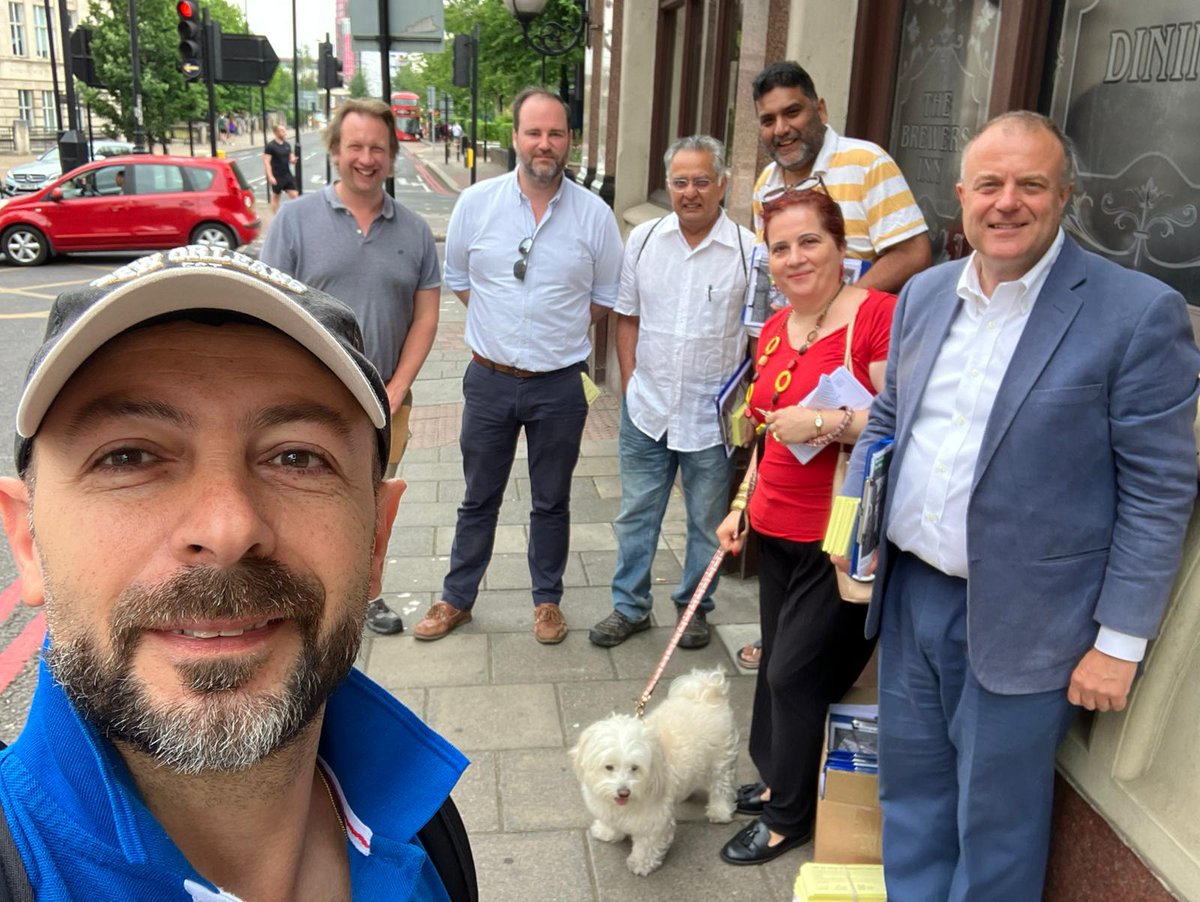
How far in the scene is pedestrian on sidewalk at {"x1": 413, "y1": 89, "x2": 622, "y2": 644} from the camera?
4359 mm

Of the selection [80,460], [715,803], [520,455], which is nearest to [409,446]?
[520,455]

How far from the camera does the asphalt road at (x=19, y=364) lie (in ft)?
13.9

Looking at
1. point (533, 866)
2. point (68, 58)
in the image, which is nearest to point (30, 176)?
point (68, 58)

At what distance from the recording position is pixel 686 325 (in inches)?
167

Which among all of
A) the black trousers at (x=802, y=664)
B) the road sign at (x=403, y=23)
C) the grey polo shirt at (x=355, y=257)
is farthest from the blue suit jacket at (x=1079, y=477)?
the road sign at (x=403, y=23)

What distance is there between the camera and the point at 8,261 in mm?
16172

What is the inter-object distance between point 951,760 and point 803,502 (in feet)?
2.99

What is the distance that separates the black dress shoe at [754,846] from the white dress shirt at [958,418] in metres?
1.25

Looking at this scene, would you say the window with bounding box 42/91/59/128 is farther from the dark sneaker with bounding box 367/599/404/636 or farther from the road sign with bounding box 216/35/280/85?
the dark sneaker with bounding box 367/599/404/636

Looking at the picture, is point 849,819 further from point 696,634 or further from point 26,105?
point 26,105

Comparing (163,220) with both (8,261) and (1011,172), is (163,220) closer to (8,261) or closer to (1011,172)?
(8,261)

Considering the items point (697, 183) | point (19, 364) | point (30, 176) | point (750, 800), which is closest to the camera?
point (750, 800)

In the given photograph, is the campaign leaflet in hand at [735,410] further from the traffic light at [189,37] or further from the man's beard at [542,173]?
the traffic light at [189,37]

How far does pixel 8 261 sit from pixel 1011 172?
17609mm
